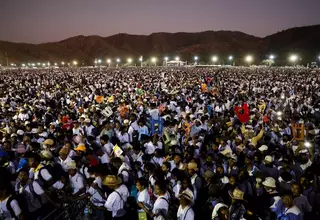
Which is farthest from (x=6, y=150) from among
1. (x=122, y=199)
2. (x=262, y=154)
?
(x=262, y=154)

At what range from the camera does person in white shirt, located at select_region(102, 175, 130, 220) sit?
379 centimetres

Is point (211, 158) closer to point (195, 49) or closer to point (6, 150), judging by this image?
point (6, 150)

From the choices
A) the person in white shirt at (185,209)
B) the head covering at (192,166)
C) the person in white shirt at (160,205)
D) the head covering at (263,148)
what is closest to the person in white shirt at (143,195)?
the person in white shirt at (160,205)

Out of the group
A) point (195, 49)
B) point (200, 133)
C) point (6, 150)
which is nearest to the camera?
point (6, 150)

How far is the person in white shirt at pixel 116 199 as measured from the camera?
3795 mm

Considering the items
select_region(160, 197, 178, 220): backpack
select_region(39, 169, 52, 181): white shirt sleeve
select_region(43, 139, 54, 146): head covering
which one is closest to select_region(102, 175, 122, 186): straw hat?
select_region(160, 197, 178, 220): backpack

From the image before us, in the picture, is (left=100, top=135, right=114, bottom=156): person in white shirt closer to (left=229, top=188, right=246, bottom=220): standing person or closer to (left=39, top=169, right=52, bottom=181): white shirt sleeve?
(left=39, top=169, right=52, bottom=181): white shirt sleeve

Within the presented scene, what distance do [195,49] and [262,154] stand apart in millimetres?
134085

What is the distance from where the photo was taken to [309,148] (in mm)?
6496

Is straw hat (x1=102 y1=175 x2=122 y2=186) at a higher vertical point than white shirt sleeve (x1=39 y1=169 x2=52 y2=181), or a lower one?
higher

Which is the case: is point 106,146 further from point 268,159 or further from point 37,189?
point 268,159

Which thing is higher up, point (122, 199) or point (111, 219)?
point (122, 199)

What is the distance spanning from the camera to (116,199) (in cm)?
379

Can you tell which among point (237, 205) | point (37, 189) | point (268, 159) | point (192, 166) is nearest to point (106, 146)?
point (192, 166)
